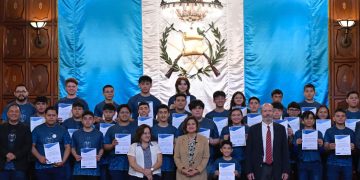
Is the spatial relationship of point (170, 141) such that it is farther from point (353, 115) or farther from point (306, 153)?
point (353, 115)

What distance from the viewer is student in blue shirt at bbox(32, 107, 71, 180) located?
30.4 feet

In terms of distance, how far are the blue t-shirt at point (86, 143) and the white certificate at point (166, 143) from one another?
2.88 feet

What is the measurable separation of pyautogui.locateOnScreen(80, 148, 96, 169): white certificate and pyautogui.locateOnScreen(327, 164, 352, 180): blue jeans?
141 inches

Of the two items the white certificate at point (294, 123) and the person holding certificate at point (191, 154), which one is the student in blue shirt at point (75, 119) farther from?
the white certificate at point (294, 123)

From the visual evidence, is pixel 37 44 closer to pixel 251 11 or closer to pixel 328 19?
pixel 251 11

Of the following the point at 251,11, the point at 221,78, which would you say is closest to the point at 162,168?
the point at 221,78

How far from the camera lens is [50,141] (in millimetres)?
9281

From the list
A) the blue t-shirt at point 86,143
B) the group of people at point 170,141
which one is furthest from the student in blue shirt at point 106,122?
the blue t-shirt at point 86,143

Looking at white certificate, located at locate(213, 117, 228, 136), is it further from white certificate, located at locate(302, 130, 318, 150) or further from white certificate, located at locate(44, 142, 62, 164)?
white certificate, located at locate(44, 142, 62, 164)

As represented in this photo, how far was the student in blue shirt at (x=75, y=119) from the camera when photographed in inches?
384

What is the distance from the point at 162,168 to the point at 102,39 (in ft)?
13.7

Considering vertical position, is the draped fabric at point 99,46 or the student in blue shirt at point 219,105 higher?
the draped fabric at point 99,46

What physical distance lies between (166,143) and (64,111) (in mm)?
1784

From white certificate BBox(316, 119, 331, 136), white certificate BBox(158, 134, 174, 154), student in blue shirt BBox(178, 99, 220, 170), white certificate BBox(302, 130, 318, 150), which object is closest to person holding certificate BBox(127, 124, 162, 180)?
white certificate BBox(158, 134, 174, 154)
